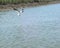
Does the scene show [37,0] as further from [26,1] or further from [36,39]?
[36,39]

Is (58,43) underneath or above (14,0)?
above

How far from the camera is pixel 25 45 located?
673 inches

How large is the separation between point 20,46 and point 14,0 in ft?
127

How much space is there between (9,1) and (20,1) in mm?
2926

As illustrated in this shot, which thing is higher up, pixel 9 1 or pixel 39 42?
pixel 39 42

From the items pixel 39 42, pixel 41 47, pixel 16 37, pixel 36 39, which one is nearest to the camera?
pixel 41 47

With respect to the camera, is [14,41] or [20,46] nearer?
[20,46]

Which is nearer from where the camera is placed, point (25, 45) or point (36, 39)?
point (25, 45)

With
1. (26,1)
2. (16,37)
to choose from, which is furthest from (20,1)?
(16,37)

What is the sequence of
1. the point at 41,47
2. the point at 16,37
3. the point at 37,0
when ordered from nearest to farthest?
the point at 41,47 < the point at 16,37 < the point at 37,0

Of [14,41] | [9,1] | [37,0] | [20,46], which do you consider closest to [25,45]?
[20,46]

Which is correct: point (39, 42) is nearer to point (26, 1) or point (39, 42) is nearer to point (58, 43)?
point (58, 43)

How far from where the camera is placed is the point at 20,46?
55.4 feet

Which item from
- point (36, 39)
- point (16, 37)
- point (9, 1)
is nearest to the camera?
point (36, 39)
